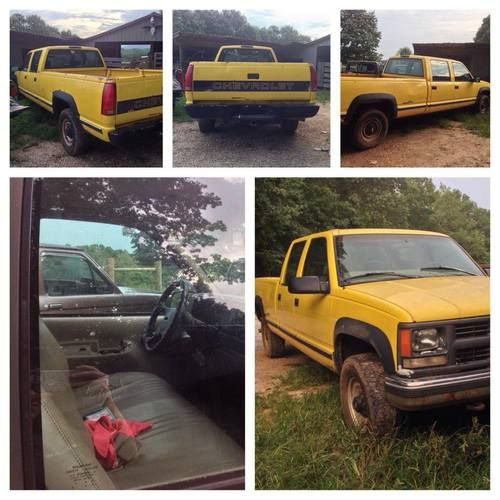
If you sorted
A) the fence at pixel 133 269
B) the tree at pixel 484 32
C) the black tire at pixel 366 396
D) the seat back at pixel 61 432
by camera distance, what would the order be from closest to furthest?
the seat back at pixel 61 432 < the black tire at pixel 366 396 < the fence at pixel 133 269 < the tree at pixel 484 32

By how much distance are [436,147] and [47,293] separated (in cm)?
307

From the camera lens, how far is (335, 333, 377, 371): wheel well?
345 centimetres

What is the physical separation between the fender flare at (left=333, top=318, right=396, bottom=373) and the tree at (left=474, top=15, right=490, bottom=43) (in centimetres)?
249

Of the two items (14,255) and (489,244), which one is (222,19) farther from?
(489,244)

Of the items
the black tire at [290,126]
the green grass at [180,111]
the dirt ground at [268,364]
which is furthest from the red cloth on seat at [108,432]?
the black tire at [290,126]

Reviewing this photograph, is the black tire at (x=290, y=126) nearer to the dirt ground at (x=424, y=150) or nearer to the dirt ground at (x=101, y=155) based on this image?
the dirt ground at (x=424, y=150)

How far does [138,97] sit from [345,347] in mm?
2470

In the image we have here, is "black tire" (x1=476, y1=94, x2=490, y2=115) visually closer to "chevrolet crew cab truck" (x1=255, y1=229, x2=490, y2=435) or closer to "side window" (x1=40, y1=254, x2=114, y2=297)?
"chevrolet crew cab truck" (x1=255, y1=229, x2=490, y2=435)

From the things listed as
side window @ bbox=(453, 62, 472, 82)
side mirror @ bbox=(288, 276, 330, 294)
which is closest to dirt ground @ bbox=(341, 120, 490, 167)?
side window @ bbox=(453, 62, 472, 82)

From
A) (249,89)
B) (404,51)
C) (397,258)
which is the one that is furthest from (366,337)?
(404,51)

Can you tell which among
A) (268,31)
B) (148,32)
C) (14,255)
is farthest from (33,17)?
(14,255)

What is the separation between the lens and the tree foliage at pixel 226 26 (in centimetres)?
395

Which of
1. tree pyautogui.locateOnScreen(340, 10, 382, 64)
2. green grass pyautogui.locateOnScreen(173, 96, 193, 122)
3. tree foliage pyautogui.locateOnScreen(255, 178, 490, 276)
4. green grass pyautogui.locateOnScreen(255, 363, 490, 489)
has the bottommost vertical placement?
green grass pyautogui.locateOnScreen(255, 363, 490, 489)

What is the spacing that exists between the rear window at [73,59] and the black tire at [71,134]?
41 cm
